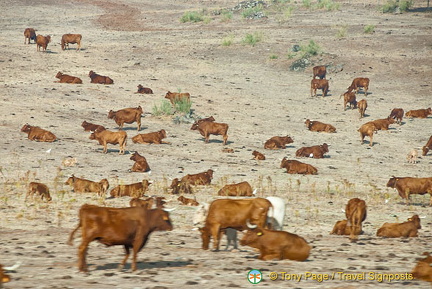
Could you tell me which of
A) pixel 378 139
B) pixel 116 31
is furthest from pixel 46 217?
pixel 116 31

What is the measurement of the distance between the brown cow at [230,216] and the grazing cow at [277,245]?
73 cm

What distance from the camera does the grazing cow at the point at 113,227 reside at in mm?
9766

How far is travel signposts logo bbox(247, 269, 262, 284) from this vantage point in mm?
9484

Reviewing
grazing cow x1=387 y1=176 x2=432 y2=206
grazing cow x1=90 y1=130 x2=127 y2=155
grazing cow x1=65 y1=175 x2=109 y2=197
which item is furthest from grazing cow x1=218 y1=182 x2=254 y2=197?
grazing cow x1=90 y1=130 x2=127 y2=155

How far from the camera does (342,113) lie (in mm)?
34375

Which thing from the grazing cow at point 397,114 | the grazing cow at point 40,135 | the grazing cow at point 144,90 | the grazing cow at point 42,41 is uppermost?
the grazing cow at point 42,41

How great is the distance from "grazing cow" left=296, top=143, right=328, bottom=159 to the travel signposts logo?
16013 mm

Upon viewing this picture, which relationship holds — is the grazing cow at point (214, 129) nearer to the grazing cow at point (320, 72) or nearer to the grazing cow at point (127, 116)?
the grazing cow at point (127, 116)

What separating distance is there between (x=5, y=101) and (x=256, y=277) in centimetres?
2370

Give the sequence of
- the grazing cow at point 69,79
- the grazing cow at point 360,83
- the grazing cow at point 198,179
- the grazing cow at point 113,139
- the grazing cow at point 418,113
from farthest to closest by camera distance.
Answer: the grazing cow at point 360,83 < the grazing cow at point 69,79 < the grazing cow at point 418,113 < the grazing cow at point 113,139 < the grazing cow at point 198,179

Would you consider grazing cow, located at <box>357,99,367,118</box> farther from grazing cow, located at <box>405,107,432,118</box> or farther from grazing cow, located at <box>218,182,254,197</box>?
grazing cow, located at <box>218,182,254,197</box>

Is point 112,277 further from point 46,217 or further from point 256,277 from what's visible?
point 46,217

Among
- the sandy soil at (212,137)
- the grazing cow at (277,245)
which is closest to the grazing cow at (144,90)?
the sandy soil at (212,137)

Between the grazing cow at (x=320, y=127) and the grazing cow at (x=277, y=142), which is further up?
the grazing cow at (x=320, y=127)
